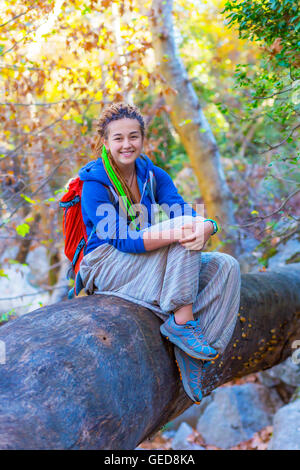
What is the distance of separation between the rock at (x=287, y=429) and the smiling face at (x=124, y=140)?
110 inches

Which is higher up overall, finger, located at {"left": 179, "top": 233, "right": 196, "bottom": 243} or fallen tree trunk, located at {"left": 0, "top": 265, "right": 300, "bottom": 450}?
finger, located at {"left": 179, "top": 233, "right": 196, "bottom": 243}

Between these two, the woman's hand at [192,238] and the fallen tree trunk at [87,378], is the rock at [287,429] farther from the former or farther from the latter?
the woman's hand at [192,238]

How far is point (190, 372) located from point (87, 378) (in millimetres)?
784

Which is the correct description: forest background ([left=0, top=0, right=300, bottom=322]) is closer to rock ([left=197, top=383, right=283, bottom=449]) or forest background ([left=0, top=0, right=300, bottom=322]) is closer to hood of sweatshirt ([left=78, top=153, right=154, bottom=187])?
hood of sweatshirt ([left=78, top=153, right=154, bottom=187])

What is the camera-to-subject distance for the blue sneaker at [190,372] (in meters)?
2.42

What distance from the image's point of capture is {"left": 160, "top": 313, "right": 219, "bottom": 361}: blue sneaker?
2.36 m

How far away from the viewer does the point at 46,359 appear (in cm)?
182

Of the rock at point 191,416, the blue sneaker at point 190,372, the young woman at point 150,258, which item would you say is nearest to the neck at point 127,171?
the young woman at point 150,258

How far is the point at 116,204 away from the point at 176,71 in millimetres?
3959

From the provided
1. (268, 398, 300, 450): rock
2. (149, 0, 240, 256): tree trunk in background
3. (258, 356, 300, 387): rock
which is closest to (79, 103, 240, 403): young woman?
(268, 398, 300, 450): rock

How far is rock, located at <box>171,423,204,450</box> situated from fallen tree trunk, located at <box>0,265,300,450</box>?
2983mm

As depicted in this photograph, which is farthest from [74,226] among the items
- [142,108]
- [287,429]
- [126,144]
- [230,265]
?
[142,108]

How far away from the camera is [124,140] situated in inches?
111
